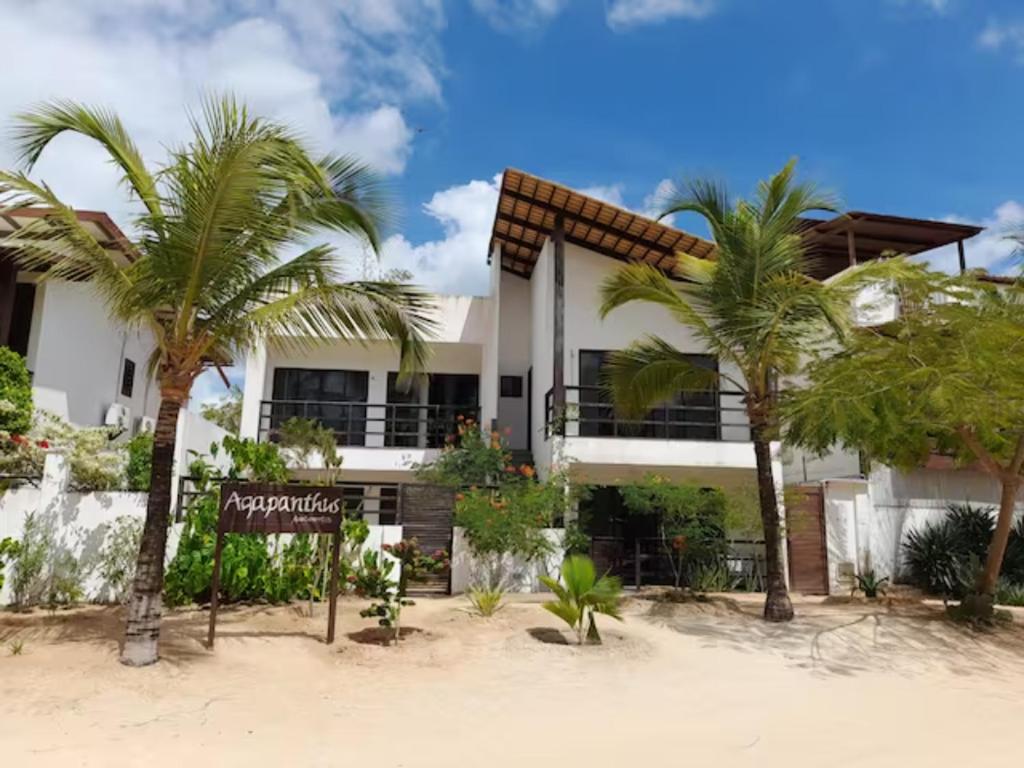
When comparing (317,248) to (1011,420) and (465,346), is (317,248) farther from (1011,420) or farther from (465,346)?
(465,346)

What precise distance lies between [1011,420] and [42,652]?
1146cm

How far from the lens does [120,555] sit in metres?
10.1

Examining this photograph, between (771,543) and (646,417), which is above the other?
(646,417)

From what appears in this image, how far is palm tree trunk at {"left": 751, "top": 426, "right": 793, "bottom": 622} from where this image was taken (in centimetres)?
1029

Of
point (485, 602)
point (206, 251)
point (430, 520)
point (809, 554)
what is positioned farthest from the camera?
point (809, 554)

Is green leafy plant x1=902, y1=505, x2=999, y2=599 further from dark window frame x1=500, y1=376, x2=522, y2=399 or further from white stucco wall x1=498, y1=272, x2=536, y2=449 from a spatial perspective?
dark window frame x1=500, y1=376, x2=522, y2=399

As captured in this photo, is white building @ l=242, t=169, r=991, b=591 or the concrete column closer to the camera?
white building @ l=242, t=169, r=991, b=591

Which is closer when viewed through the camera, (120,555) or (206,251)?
(206,251)

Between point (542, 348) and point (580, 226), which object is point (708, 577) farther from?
point (580, 226)

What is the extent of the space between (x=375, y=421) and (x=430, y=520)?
19.3 ft

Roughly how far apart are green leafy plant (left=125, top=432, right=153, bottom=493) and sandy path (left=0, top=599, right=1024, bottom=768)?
1.93 metres

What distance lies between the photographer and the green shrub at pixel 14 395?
1163cm

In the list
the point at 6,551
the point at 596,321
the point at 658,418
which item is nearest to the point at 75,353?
the point at 6,551

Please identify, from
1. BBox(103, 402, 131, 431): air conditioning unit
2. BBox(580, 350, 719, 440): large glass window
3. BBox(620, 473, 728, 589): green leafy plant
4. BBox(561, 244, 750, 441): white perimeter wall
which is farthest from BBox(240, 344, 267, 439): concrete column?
BBox(620, 473, 728, 589): green leafy plant
